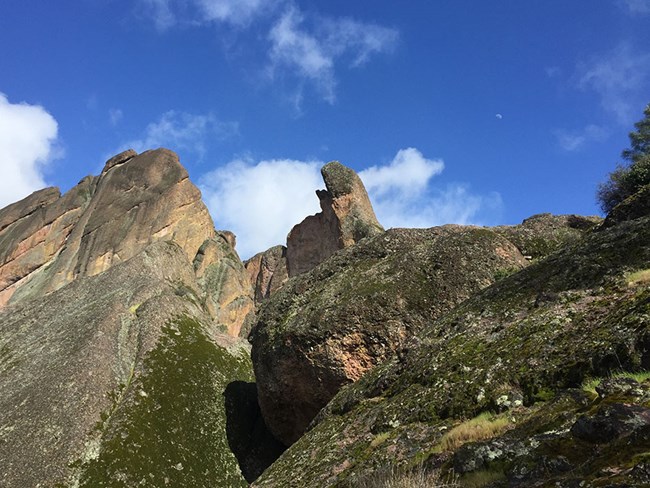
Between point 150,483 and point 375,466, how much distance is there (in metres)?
26.0

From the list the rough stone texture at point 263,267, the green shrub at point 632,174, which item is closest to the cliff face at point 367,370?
the green shrub at point 632,174

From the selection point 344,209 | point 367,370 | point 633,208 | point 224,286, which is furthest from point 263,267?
point 633,208

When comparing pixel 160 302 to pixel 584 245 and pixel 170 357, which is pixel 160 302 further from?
pixel 584 245

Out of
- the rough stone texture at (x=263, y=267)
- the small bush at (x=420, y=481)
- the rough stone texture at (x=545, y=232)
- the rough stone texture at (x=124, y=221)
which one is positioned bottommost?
the small bush at (x=420, y=481)

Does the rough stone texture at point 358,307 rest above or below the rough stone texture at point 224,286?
below

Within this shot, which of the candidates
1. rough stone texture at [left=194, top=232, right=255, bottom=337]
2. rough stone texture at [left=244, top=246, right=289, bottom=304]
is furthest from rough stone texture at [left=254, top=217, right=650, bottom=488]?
Result: rough stone texture at [left=244, top=246, right=289, bottom=304]

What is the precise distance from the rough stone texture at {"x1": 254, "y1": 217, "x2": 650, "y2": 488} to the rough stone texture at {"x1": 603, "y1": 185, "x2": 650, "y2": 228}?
274 centimetres

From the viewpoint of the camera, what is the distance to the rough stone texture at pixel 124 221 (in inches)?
3723

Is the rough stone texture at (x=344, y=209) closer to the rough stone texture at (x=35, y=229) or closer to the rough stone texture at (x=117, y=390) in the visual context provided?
the rough stone texture at (x=117, y=390)

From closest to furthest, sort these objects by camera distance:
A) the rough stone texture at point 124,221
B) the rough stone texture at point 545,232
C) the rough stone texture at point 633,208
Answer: the rough stone texture at point 633,208, the rough stone texture at point 545,232, the rough stone texture at point 124,221

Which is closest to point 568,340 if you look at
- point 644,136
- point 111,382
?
point 111,382

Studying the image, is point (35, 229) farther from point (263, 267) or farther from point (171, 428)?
point (171, 428)

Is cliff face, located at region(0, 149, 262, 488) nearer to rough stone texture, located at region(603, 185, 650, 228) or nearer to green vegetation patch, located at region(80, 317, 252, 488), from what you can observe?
green vegetation patch, located at region(80, 317, 252, 488)

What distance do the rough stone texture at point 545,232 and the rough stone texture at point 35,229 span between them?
97452 millimetres
